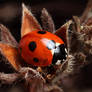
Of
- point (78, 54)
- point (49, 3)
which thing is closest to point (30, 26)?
point (78, 54)

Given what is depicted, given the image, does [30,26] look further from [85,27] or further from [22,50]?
[85,27]

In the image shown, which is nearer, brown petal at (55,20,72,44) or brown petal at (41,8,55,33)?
brown petal at (55,20,72,44)

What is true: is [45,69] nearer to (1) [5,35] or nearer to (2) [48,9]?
(1) [5,35]

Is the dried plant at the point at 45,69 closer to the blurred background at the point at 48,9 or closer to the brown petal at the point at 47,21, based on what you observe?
the brown petal at the point at 47,21

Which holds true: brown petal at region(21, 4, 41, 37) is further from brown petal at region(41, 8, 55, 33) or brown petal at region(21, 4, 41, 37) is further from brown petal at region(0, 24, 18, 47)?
brown petal at region(0, 24, 18, 47)

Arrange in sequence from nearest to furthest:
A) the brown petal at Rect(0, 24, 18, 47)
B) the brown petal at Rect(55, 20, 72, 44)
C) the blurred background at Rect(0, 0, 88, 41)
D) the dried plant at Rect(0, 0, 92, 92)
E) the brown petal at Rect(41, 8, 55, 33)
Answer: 1. the dried plant at Rect(0, 0, 92, 92)
2. the brown petal at Rect(55, 20, 72, 44)
3. the brown petal at Rect(0, 24, 18, 47)
4. the brown petal at Rect(41, 8, 55, 33)
5. the blurred background at Rect(0, 0, 88, 41)

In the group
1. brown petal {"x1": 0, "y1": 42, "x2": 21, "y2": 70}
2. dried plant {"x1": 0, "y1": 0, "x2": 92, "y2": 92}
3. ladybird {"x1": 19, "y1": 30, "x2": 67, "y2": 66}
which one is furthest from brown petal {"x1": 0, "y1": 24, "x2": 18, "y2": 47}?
ladybird {"x1": 19, "y1": 30, "x2": 67, "y2": 66}

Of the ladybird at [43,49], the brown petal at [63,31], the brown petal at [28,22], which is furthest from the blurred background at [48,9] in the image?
the ladybird at [43,49]
